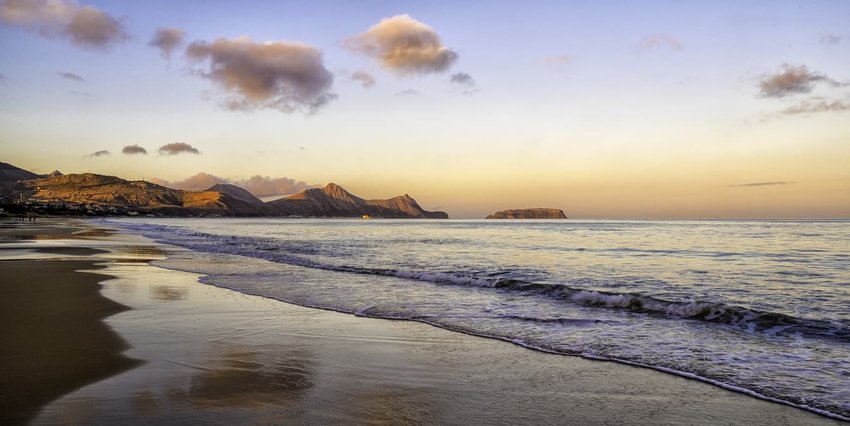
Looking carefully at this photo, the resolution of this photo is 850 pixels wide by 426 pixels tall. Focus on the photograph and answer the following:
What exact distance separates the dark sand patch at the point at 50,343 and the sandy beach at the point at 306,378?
0.09 feet

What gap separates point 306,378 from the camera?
6.29 meters

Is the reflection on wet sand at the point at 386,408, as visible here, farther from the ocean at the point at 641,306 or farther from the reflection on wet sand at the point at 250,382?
the ocean at the point at 641,306

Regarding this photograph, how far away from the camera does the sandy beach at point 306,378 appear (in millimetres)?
5082

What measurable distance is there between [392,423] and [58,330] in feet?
22.9

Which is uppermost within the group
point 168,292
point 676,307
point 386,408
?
point 386,408

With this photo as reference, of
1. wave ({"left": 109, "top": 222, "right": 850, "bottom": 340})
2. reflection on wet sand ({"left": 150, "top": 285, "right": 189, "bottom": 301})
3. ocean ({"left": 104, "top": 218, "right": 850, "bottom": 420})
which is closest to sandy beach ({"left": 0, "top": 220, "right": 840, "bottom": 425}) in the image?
ocean ({"left": 104, "top": 218, "right": 850, "bottom": 420})

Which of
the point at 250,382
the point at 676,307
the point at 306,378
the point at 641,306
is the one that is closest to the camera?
the point at 250,382

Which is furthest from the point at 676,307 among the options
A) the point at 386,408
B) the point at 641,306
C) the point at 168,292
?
the point at 168,292

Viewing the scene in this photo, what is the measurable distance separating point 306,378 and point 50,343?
4.32m

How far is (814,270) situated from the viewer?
2083 centimetres

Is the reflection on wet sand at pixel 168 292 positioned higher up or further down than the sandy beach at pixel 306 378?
further down

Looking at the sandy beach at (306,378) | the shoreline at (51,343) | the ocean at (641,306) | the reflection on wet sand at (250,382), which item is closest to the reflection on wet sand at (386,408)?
the sandy beach at (306,378)

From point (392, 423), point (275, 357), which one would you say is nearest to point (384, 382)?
point (392, 423)

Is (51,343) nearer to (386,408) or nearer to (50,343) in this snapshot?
(50,343)
